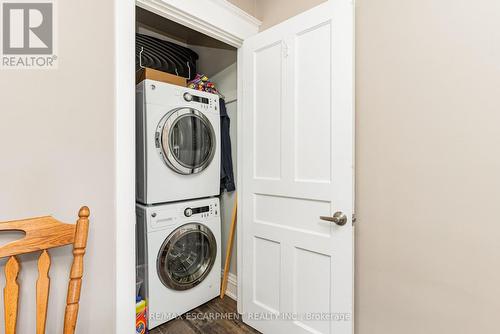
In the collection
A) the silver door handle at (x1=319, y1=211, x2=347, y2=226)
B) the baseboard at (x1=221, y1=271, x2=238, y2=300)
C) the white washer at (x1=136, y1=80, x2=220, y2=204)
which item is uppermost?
the white washer at (x1=136, y1=80, x2=220, y2=204)

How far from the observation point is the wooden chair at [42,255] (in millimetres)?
852

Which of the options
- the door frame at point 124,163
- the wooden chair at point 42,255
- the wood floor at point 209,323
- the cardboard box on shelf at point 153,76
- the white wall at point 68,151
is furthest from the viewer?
the cardboard box on shelf at point 153,76

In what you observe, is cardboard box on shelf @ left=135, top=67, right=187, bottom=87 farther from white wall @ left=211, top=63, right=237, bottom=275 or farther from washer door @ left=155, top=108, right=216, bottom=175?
white wall @ left=211, top=63, right=237, bottom=275

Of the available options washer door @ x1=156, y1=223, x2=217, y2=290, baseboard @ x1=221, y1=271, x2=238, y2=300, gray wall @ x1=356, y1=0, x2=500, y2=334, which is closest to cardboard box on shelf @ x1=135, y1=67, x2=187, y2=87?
washer door @ x1=156, y1=223, x2=217, y2=290

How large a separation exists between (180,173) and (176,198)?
7.6 inches

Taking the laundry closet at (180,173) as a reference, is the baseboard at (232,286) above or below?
below

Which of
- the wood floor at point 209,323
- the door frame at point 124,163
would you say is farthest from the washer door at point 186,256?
the door frame at point 124,163

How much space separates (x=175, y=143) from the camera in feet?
6.07

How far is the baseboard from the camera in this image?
2125 mm

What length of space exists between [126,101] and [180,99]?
2.20 feet

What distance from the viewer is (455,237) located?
1057mm

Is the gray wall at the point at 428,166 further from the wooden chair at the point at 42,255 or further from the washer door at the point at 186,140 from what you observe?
the wooden chair at the point at 42,255

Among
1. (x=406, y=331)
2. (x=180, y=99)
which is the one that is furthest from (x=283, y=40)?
(x=406, y=331)

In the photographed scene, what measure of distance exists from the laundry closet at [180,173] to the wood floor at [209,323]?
0.20 ft
